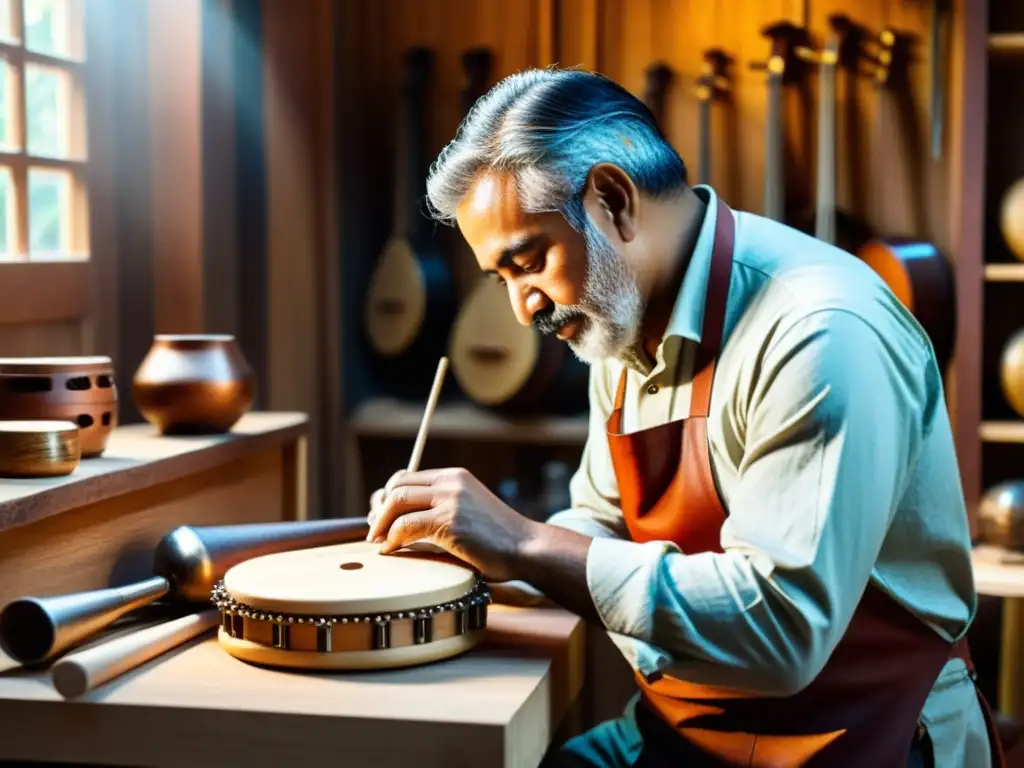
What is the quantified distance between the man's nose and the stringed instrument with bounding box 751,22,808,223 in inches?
71.9

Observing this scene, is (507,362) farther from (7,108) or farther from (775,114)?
(7,108)

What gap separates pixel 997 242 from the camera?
3.52 metres

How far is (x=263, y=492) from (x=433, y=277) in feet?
4.74

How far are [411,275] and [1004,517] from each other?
1.81 m

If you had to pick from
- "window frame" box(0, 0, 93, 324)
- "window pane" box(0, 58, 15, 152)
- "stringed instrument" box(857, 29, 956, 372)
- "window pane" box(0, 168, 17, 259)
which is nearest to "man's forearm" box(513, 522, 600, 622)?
"window frame" box(0, 0, 93, 324)

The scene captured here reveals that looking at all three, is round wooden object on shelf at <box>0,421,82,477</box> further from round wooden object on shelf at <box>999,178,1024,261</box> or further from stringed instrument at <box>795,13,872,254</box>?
round wooden object on shelf at <box>999,178,1024,261</box>

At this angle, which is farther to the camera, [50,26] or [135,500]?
[50,26]

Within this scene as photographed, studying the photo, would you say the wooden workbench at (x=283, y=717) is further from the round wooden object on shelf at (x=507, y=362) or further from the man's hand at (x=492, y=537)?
the round wooden object on shelf at (x=507, y=362)

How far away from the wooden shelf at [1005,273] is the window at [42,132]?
2253mm

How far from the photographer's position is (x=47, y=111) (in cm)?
283

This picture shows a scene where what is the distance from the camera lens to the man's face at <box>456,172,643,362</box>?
171 cm

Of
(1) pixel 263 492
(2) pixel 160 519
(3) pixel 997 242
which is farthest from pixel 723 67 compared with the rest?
(2) pixel 160 519

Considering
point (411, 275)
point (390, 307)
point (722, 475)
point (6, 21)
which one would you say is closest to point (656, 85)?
point (411, 275)

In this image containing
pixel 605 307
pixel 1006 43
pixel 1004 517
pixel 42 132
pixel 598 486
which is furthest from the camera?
pixel 1006 43
